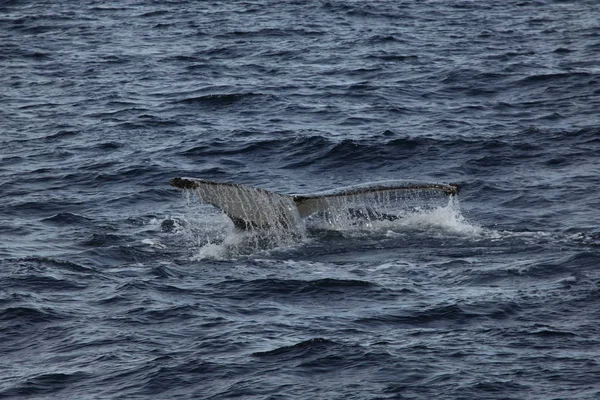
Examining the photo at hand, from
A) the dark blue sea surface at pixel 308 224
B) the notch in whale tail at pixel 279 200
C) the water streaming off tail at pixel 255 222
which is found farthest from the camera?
the water streaming off tail at pixel 255 222

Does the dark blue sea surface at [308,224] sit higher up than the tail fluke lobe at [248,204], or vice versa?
the tail fluke lobe at [248,204]

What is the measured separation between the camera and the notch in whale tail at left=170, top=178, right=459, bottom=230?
18.5 m

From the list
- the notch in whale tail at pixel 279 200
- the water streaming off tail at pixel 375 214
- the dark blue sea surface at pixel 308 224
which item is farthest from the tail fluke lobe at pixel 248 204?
the water streaming off tail at pixel 375 214

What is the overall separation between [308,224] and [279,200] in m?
1.43

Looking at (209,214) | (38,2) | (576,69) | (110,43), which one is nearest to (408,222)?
(209,214)

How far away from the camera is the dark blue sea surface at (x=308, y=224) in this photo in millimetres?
14633

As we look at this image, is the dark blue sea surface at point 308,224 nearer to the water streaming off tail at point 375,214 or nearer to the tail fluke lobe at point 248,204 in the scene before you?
the water streaming off tail at point 375,214

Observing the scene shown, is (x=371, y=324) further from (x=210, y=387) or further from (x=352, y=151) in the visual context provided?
(x=352, y=151)

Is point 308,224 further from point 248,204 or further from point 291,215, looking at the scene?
point 248,204

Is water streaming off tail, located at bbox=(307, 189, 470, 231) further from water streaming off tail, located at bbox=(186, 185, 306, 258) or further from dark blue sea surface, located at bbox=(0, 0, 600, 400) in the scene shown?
water streaming off tail, located at bbox=(186, 185, 306, 258)

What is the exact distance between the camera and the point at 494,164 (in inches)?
988

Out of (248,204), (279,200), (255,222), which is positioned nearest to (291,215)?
(279,200)

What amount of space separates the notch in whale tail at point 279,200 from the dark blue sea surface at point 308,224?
384mm

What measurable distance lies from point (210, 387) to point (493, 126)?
15.3 meters
